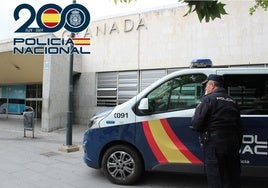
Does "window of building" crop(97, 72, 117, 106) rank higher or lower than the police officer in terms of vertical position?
higher

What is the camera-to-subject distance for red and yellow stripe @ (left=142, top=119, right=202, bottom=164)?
18.4 feet

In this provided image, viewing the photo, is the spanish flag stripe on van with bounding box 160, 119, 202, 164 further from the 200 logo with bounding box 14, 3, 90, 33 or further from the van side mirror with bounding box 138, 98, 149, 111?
the 200 logo with bounding box 14, 3, 90, 33

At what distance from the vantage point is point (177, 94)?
575 centimetres

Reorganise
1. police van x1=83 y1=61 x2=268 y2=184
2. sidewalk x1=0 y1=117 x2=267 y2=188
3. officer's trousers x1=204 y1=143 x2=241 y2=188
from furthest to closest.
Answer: sidewalk x1=0 y1=117 x2=267 y2=188, police van x1=83 y1=61 x2=268 y2=184, officer's trousers x1=204 y1=143 x2=241 y2=188

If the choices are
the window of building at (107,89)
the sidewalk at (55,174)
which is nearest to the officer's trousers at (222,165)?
the sidewalk at (55,174)

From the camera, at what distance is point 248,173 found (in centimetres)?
541

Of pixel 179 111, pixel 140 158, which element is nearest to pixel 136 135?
pixel 140 158

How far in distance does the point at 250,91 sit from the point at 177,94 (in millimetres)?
1163

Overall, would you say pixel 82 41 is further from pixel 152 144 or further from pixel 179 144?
pixel 179 144

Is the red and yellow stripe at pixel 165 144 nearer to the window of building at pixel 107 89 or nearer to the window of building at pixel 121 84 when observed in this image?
the window of building at pixel 121 84

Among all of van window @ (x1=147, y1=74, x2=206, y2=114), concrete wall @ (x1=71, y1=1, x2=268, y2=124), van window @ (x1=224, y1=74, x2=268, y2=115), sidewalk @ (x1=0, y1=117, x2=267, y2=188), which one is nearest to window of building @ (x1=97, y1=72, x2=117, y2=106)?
concrete wall @ (x1=71, y1=1, x2=268, y2=124)

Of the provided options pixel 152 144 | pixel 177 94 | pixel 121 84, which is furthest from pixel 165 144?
pixel 121 84

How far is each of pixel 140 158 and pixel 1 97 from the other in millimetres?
16907

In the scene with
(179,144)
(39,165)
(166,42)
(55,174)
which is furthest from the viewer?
(166,42)
